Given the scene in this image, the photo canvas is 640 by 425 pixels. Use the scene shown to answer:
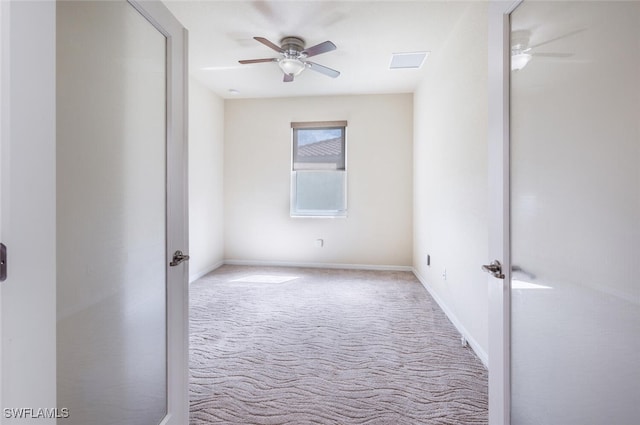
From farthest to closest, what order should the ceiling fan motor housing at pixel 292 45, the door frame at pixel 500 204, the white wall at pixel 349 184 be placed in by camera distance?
1. the white wall at pixel 349 184
2. the ceiling fan motor housing at pixel 292 45
3. the door frame at pixel 500 204

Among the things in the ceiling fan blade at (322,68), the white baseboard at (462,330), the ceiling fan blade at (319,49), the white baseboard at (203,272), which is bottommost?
the white baseboard at (462,330)

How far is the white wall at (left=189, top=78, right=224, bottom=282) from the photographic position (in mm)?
3875

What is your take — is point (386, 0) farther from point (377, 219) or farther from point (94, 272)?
point (377, 219)

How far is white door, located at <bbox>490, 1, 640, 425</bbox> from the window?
11.6 ft

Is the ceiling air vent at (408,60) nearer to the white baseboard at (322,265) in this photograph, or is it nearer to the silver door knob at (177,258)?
the white baseboard at (322,265)

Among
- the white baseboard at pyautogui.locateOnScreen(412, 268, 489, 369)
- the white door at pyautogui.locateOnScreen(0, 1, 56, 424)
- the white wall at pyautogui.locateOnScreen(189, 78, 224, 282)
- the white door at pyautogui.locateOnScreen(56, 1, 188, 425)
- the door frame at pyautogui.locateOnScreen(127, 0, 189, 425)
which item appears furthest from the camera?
the white wall at pyautogui.locateOnScreen(189, 78, 224, 282)

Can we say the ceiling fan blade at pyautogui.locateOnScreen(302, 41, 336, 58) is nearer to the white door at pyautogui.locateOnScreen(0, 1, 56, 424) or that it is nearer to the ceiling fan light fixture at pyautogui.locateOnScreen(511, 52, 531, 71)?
the ceiling fan light fixture at pyautogui.locateOnScreen(511, 52, 531, 71)

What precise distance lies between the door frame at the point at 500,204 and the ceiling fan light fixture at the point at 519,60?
0.02 meters

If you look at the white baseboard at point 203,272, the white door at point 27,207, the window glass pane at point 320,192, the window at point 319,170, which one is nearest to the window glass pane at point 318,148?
the window at point 319,170

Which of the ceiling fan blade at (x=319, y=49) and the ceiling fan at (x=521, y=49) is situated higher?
the ceiling fan blade at (x=319, y=49)

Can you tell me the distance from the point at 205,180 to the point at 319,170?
5.83 feet

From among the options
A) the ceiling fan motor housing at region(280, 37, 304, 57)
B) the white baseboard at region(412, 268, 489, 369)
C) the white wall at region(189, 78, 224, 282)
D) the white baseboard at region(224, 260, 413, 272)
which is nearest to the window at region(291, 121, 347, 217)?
the white baseboard at region(224, 260, 413, 272)

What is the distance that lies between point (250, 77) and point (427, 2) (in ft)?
7.78

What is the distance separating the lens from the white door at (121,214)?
2.82 ft
